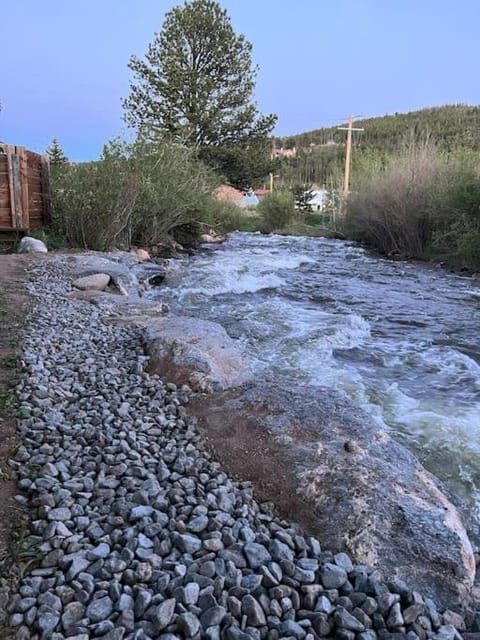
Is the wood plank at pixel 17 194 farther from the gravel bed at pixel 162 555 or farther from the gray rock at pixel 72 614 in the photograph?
the gray rock at pixel 72 614

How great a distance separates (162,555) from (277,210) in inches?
960

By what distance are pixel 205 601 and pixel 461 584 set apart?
3.39 ft

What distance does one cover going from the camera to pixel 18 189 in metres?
9.10

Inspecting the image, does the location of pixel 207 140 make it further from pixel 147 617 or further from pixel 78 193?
pixel 147 617

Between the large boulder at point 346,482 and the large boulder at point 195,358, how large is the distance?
0.86ft

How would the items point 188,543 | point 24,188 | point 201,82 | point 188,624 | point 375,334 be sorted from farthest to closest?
point 201,82 < point 24,188 < point 375,334 < point 188,543 < point 188,624

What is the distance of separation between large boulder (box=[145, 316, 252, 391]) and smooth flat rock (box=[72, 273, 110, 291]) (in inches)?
97.9

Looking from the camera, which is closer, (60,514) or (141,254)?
(60,514)

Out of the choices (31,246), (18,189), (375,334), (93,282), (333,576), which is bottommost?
(375,334)

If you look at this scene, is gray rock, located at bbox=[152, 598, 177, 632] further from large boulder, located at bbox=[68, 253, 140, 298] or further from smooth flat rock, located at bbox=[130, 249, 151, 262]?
smooth flat rock, located at bbox=[130, 249, 151, 262]

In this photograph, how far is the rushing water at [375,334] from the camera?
11.8 feet

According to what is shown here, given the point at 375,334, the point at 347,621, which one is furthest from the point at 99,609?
the point at 375,334

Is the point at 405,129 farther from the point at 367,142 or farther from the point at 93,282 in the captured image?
the point at 93,282

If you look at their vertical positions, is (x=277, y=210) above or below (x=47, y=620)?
above
